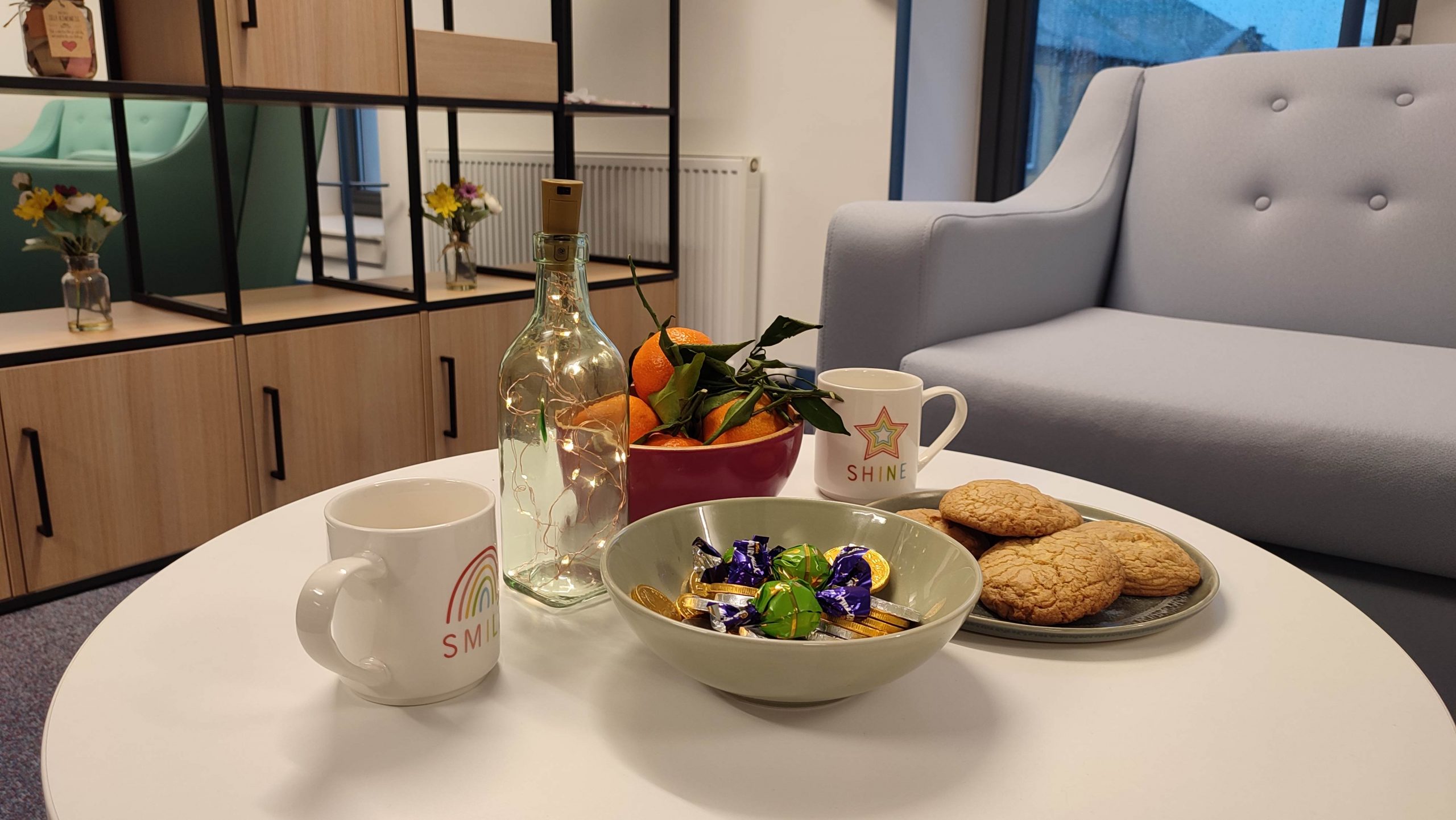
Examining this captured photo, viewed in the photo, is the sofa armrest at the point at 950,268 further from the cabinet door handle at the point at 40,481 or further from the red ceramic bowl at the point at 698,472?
the cabinet door handle at the point at 40,481

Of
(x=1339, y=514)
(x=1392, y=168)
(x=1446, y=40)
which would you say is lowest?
(x=1339, y=514)

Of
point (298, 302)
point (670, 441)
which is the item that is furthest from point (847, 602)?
point (298, 302)

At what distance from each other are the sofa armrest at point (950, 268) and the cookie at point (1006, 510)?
82cm

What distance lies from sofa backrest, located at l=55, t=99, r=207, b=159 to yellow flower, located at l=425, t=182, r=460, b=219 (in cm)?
51

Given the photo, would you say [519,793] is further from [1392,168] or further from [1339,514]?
[1392,168]

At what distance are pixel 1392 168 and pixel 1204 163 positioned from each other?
276 millimetres

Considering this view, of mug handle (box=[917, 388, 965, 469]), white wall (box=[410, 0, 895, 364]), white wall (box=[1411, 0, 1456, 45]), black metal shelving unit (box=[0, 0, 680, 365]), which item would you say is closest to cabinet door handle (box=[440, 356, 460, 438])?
black metal shelving unit (box=[0, 0, 680, 365])

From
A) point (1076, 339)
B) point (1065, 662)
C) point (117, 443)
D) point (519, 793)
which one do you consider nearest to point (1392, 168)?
point (1076, 339)

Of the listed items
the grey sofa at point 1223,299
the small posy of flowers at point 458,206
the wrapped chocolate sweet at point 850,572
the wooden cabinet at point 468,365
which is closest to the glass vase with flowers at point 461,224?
the small posy of flowers at point 458,206

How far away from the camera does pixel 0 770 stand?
113cm

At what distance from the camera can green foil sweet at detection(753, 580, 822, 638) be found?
1.60 feet

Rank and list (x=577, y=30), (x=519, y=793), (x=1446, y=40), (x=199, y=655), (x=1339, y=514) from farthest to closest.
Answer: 1. (x=577, y=30)
2. (x=1446, y=40)
3. (x=1339, y=514)
4. (x=199, y=655)
5. (x=519, y=793)

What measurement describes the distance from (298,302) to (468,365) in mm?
355

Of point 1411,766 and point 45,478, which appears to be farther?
point 45,478
